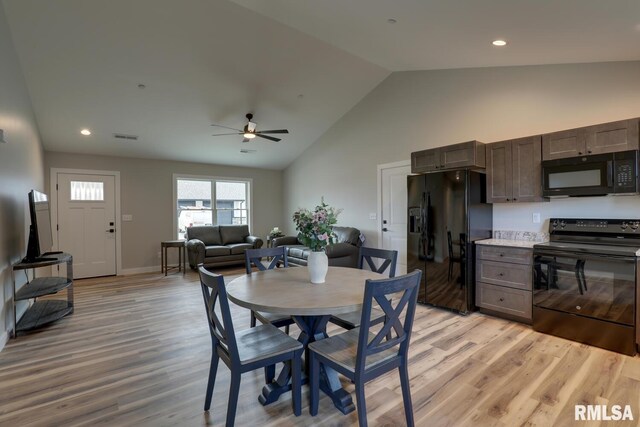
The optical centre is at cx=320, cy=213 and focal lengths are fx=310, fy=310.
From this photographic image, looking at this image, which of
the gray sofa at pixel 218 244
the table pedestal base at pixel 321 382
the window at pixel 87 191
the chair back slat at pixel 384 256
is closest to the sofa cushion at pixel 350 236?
the gray sofa at pixel 218 244

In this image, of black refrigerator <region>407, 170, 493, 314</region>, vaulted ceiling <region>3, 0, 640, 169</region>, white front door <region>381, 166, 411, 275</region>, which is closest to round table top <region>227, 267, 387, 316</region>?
black refrigerator <region>407, 170, 493, 314</region>

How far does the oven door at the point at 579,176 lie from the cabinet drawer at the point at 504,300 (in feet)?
3.70

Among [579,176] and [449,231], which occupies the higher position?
[579,176]

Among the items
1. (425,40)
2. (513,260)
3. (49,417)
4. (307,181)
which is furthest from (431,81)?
(49,417)

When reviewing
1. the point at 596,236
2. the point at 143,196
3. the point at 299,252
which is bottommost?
the point at 299,252

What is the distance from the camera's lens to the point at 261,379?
2381 millimetres

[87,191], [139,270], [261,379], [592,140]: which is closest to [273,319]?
[261,379]

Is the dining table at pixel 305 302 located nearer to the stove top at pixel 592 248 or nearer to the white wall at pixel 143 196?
the stove top at pixel 592 248

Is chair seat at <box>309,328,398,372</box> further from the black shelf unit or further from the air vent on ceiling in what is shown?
the air vent on ceiling

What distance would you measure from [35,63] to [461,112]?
5.41 meters

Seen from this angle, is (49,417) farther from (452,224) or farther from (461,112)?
(461,112)

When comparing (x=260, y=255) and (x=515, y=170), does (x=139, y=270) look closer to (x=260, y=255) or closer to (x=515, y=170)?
(x=260, y=255)

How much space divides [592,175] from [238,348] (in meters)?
3.56

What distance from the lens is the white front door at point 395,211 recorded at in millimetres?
5125
